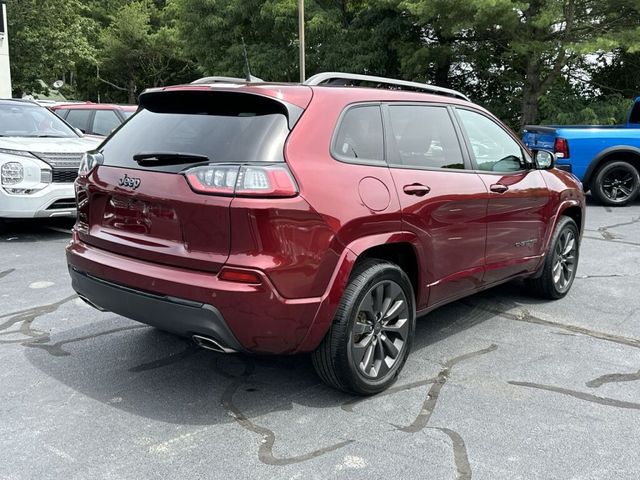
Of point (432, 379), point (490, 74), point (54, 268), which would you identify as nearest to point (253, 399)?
point (432, 379)

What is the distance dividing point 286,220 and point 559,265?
339cm

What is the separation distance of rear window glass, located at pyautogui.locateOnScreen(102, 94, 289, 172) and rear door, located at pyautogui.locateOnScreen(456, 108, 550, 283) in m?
1.71

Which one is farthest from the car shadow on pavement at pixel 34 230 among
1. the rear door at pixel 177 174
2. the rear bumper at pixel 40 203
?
the rear door at pixel 177 174

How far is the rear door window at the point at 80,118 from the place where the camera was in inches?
466

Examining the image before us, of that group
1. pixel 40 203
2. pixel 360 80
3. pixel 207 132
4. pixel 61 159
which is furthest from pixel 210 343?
pixel 61 159

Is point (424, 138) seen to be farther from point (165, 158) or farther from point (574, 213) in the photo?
point (574, 213)

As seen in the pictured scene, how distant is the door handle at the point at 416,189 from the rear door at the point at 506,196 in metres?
0.75

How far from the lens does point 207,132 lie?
131 inches

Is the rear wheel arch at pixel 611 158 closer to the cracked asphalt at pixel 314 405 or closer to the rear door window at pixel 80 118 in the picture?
the cracked asphalt at pixel 314 405

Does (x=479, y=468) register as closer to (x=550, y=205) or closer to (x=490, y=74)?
(x=550, y=205)

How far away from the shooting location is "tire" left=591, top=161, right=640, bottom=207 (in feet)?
35.9

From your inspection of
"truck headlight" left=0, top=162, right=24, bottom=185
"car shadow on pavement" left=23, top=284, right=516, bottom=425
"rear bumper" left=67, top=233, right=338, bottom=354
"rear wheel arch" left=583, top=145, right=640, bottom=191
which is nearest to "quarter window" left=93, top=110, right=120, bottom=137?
"truck headlight" left=0, top=162, right=24, bottom=185

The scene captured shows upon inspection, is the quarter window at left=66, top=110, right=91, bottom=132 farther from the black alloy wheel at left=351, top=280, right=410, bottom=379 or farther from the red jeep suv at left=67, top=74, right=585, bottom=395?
the black alloy wheel at left=351, top=280, right=410, bottom=379

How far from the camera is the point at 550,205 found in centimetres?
517
